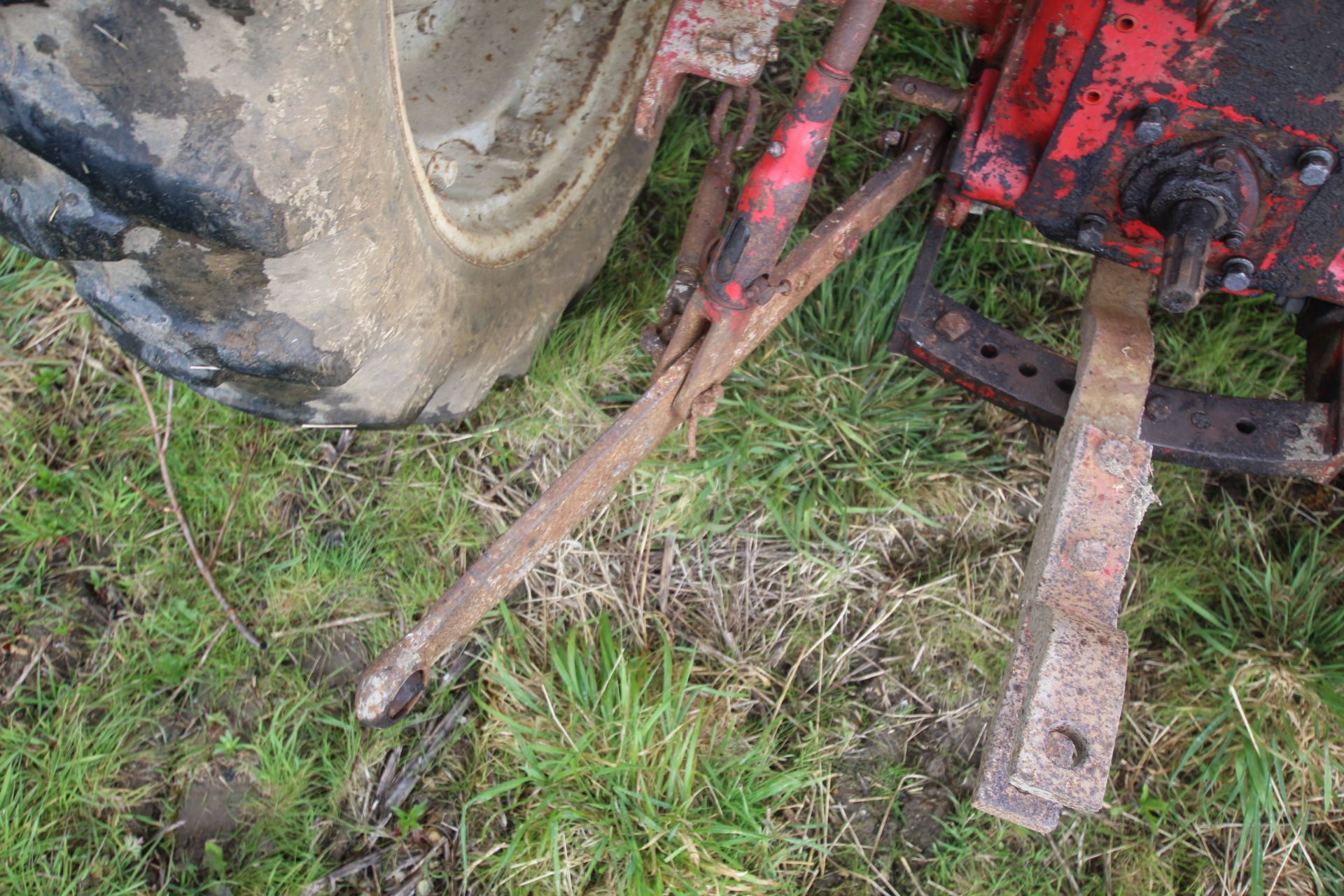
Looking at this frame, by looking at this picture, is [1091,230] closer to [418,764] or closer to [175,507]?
[418,764]

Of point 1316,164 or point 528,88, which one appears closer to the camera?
point 1316,164

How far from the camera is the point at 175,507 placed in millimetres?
2203

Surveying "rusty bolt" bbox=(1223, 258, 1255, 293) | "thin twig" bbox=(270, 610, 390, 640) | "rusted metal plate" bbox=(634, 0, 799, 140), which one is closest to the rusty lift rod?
"rusted metal plate" bbox=(634, 0, 799, 140)

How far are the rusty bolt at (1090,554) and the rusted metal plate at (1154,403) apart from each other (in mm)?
344

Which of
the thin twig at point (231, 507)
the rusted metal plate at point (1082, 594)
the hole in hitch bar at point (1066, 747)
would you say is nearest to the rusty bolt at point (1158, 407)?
the rusted metal plate at point (1082, 594)

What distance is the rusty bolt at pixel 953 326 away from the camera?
5.50ft

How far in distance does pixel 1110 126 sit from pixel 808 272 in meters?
0.49

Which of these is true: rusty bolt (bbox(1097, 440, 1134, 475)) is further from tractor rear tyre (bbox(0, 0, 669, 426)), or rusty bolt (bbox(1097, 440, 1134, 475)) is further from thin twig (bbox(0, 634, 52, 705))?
thin twig (bbox(0, 634, 52, 705))

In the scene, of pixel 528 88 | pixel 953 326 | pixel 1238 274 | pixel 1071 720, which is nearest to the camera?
pixel 1071 720

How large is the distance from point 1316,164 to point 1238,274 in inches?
7.0

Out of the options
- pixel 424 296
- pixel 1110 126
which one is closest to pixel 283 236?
pixel 424 296

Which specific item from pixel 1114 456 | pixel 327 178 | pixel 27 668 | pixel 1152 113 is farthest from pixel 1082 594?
pixel 27 668

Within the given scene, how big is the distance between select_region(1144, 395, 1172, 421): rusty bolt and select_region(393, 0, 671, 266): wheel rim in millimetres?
1076

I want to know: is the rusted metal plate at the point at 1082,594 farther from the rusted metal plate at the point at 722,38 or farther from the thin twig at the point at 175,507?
the thin twig at the point at 175,507
